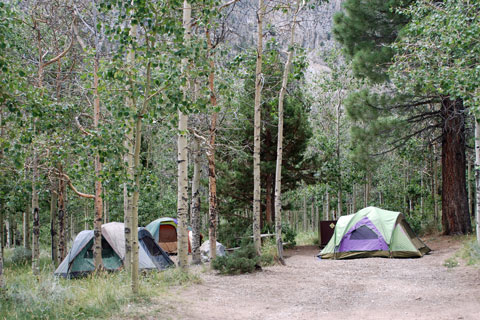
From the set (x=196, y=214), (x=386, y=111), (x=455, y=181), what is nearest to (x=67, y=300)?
(x=196, y=214)

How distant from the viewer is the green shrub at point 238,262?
967cm

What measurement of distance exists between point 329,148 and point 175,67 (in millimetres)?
14833

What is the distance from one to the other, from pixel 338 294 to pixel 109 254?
7143 millimetres

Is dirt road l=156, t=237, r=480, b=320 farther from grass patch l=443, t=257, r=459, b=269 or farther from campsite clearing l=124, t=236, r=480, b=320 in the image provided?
grass patch l=443, t=257, r=459, b=269

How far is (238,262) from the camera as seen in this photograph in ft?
31.6

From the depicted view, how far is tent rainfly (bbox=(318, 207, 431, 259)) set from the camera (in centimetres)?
1309

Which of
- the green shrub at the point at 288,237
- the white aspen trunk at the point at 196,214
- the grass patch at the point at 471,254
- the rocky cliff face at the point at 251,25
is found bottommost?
the green shrub at the point at 288,237

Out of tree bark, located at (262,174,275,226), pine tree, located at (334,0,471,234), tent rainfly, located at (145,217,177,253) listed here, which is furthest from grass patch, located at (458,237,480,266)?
tent rainfly, located at (145,217,177,253)

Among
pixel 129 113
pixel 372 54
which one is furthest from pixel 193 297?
pixel 372 54

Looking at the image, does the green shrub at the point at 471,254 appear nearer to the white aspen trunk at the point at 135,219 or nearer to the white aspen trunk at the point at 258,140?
the white aspen trunk at the point at 258,140

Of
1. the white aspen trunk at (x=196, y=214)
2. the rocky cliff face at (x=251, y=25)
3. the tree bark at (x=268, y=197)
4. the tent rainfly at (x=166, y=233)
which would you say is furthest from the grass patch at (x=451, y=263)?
the tent rainfly at (x=166, y=233)

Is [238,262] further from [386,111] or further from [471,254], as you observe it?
[386,111]

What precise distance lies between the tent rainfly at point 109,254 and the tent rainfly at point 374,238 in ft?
18.2

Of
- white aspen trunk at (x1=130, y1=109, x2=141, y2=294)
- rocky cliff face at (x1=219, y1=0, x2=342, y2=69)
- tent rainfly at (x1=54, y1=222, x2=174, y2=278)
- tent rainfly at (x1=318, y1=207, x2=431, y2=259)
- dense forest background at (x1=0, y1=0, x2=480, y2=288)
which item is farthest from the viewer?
tent rainfly at (x1=318, y1=207, x2=431, y2=259)
